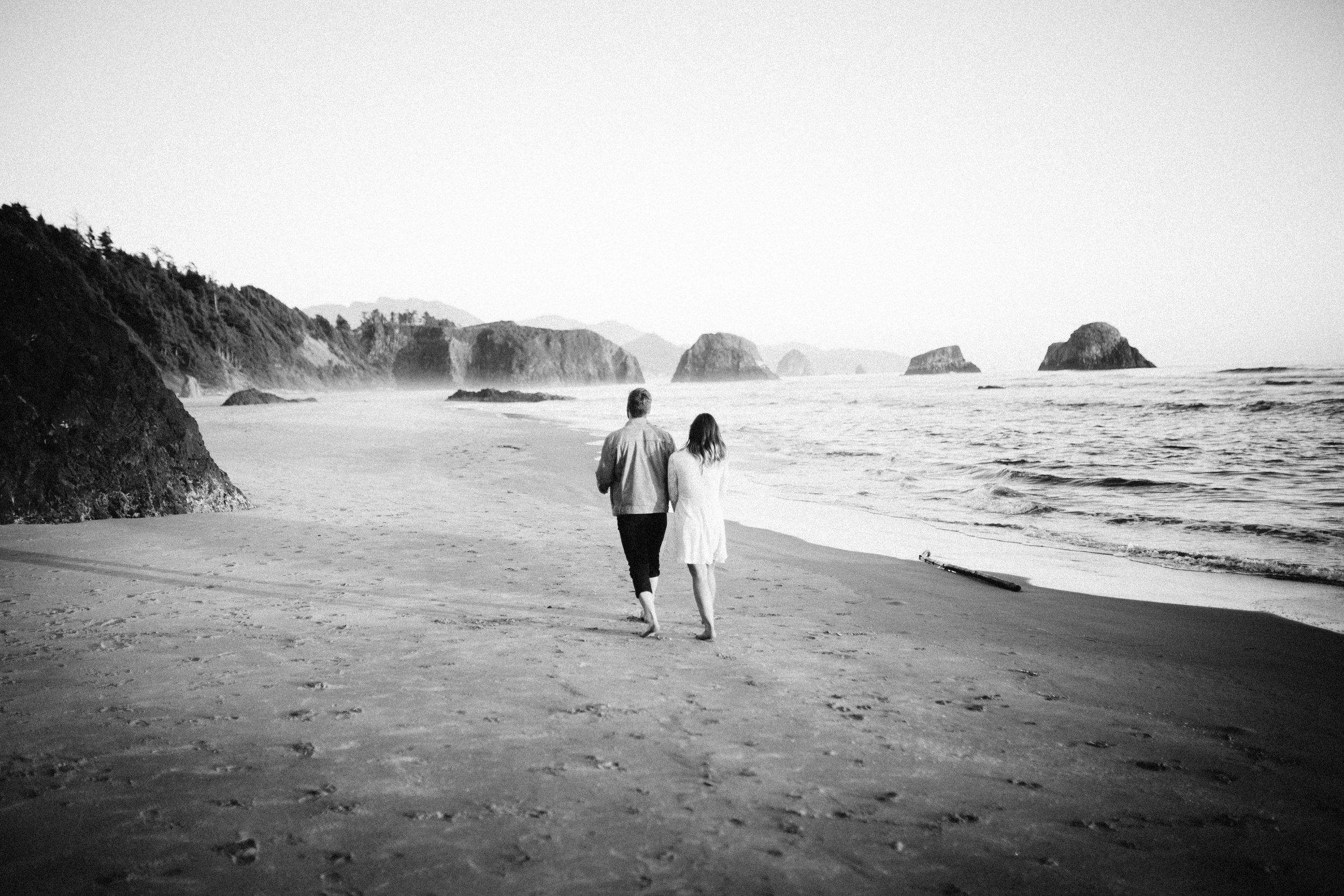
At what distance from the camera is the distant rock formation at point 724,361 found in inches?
7116

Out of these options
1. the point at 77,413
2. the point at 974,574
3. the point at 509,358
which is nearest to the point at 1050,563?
the point at 974,574

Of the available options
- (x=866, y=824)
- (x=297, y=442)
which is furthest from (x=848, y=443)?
(x=866, y=824)

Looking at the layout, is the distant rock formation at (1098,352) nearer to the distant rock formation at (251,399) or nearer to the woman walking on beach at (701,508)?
the distant rock formation at (251,399)

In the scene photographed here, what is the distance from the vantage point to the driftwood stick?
22.1 ft

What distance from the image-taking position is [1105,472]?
14.3 meters

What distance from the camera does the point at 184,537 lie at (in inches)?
299

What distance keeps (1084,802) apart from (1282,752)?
1476 mm

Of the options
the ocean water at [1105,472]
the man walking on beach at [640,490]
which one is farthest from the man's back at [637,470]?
the ocean water at [1105,472]

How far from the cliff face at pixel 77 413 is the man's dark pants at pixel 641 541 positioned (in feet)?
22.7

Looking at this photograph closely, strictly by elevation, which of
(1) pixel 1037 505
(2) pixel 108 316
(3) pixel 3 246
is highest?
(3) pixel 3 246

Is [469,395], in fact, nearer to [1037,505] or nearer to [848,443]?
[848,443]

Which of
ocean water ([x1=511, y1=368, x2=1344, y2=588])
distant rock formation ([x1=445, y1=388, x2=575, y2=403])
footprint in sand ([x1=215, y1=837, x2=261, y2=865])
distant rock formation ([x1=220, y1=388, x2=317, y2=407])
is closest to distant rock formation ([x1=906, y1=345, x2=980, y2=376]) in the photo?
distant rock formation ([x1=445, y1=388, x2=575, y2=403])

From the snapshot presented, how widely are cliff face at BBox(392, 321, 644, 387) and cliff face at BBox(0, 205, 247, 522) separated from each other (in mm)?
143272

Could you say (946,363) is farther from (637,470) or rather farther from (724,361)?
(637,470)
